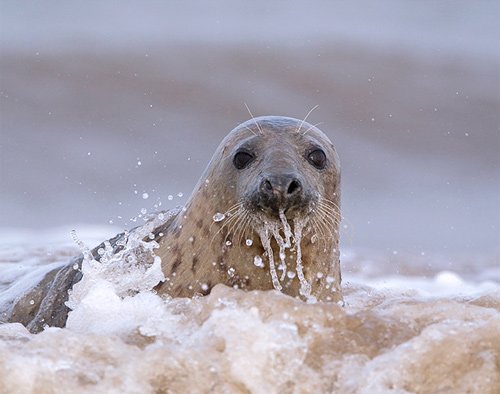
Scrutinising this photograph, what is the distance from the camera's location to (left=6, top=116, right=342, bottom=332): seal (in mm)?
4176

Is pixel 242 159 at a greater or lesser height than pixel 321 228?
greater

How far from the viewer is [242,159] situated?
451 centimetres

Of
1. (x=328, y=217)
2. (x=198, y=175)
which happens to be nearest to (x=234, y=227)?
(x=328, y=217)

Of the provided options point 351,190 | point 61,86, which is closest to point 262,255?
point 351,190

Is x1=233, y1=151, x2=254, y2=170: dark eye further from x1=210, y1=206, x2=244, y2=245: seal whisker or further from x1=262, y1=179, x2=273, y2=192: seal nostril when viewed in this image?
x1=262, y1=179, x2=273, y2=192: seal nostril

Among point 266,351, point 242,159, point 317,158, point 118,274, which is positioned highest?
point 317,158

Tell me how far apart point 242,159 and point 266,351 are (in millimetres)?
1500

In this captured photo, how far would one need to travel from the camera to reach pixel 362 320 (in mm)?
3428

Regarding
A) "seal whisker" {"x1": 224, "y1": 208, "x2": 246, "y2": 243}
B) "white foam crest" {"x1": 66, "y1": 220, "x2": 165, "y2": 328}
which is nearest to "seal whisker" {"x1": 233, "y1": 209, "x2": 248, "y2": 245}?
"seal whisker" {"x1": 224, "y1": 208, "x2": 246, "y2": 243}

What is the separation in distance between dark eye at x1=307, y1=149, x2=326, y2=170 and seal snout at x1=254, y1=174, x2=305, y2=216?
17.4 inches

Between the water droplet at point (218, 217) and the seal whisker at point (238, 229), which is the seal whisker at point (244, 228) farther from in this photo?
the water droplet at point (218, 217)

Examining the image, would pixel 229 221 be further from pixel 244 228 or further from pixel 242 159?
pixel 242 159

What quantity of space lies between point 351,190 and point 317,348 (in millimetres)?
10185

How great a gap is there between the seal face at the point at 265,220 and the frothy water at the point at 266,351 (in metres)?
0.67
